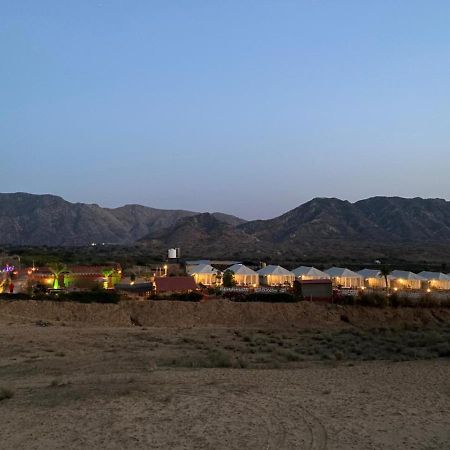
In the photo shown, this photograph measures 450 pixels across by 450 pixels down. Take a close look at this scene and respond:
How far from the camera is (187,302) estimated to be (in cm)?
3650

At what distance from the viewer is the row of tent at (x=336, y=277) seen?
51.0 m

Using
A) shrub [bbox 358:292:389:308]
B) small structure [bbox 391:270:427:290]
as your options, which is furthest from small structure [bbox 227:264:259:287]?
shrub [bbox 358:292:389:308]

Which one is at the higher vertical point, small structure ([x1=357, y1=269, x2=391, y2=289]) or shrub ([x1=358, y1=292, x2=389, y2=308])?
small structure ([x1=357, y1=269, x2=391, y2=289])

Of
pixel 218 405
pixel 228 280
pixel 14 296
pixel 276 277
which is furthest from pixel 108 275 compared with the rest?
pixel 218 405

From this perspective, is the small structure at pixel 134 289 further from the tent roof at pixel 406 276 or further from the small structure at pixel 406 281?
the tent roof at pixel 406 276

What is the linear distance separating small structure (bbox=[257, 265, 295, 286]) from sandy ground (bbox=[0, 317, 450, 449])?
31774 millimetres

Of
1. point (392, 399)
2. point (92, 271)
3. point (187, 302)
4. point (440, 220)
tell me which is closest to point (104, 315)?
point (187, 302)

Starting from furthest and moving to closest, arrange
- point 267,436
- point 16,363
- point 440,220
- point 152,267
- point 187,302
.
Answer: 1. point 440,220
2. point 152,267
3. point 187,302
4. point 16,363
5. point 267,436

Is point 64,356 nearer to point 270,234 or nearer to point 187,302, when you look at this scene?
point 187,302

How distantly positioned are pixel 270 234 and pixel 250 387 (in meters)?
175

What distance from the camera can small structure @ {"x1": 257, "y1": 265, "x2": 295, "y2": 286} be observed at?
172 ft

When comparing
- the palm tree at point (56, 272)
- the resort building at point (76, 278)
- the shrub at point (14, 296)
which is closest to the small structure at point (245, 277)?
the resort building at point (76, 278)

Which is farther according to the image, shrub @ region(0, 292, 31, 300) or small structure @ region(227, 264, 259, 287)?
small structure @ region(227, 264, 259, 287)

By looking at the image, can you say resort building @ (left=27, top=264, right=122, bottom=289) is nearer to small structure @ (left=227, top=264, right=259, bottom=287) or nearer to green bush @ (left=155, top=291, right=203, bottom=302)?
green bush @ (left=155, top=291, right=203, bottom=302)
